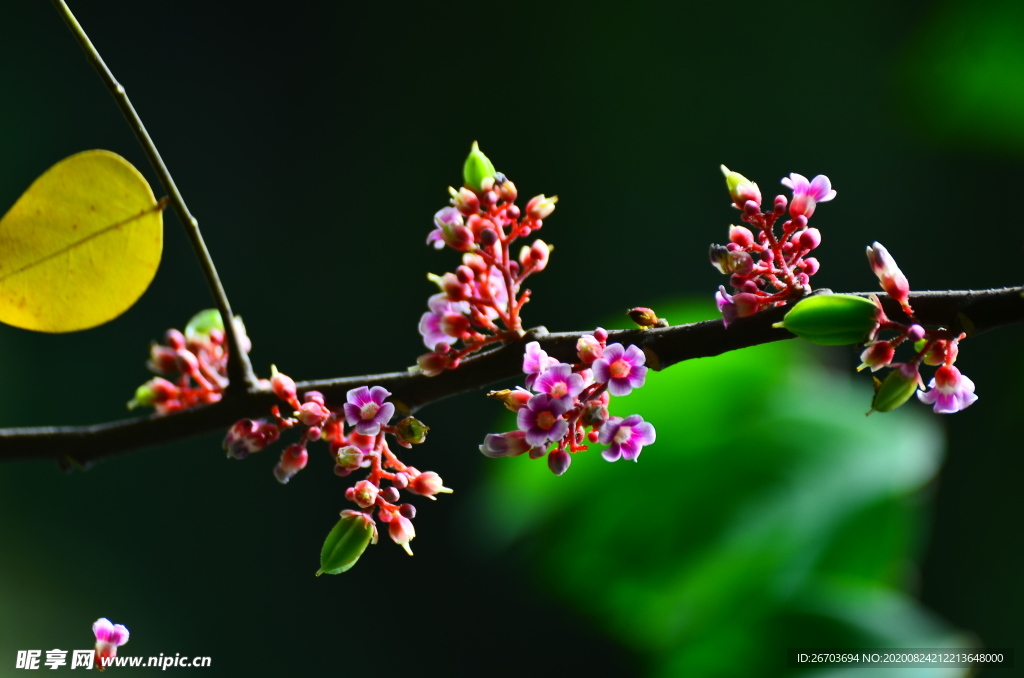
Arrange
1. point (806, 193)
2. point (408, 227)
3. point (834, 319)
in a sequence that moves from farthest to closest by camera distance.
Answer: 1. point (408, 227)
2. point (806, 193)
3. point (834, 319)

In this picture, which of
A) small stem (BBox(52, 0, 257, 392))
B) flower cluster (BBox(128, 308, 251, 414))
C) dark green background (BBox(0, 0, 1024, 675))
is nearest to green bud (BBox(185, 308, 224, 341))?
flower cluster (BBox(128, 308, 251, 414))

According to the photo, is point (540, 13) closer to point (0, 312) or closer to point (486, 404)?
point (486, 404)

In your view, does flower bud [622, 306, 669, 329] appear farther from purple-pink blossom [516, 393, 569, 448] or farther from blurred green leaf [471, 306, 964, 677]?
blurred green leaf [471, 306, 964, 677]

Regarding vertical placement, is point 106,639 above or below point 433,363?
below

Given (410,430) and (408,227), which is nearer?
(410,430)

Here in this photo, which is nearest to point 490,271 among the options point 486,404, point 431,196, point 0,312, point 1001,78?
point 0,312

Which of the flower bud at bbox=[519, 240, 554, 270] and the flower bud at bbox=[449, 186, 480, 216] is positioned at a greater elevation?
the flower bud at bbox=[449, 186, 480, 216]

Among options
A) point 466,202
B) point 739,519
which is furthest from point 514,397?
point 739,519

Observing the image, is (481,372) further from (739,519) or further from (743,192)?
(739,519)

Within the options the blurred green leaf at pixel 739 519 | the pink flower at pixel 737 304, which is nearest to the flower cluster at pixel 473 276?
the pink flower at pixel 737 304
